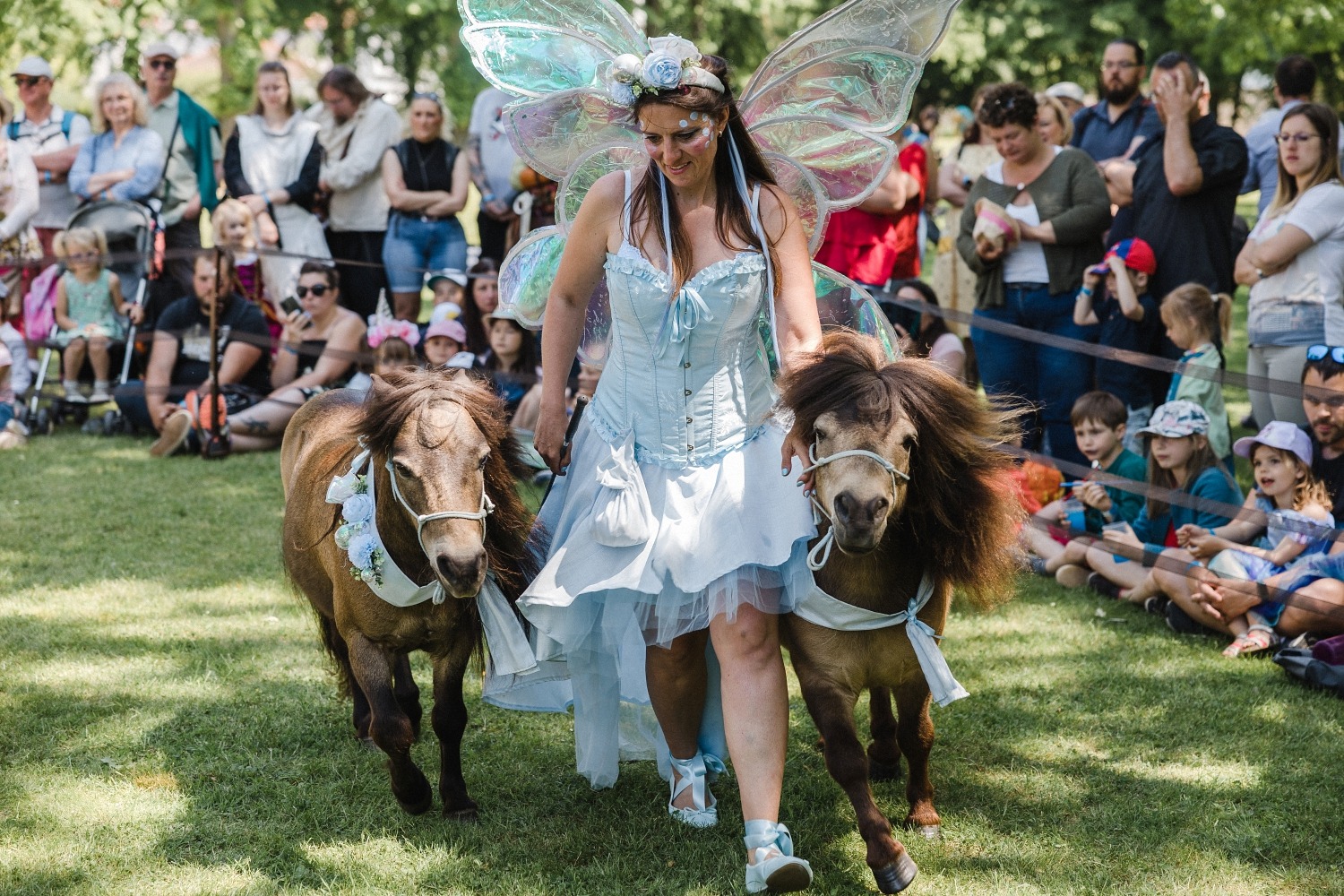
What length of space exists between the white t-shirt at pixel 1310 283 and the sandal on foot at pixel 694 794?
14.6 feet

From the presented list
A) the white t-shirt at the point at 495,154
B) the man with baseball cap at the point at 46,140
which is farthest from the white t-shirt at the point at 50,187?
the white t-shirt at the point at 495,154

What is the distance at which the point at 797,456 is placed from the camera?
→ 12.7 feet

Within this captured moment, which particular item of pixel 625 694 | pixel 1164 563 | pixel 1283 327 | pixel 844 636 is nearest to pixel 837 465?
pixel 844 636

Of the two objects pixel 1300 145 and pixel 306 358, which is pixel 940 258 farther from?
pixel 306 358

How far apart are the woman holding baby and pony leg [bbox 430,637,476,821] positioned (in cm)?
403

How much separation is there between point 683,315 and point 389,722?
1.60 metres

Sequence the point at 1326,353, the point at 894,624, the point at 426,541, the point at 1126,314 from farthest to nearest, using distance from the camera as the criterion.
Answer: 1. the point at 1126,314
2. the point at 1326,353
3. the point at 894,624
4. the point at 426,541

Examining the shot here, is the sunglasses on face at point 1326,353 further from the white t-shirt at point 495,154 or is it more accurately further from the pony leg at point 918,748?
the white t-shirt at point 495,154

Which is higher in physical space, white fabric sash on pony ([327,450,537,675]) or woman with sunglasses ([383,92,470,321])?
woman with sunglasses ([383,92,470,321])

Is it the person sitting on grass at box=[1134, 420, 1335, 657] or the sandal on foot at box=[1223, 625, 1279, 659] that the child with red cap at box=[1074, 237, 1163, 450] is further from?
the sandal on foot at box=[1223, 625, 1279, 659]

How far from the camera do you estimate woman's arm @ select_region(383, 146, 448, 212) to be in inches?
394

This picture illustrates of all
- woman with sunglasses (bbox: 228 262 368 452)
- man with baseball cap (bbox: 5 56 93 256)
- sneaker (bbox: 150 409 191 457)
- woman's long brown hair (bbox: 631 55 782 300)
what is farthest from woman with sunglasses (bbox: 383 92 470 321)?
woman's long brown hair (bbox: 631 55 782 300)

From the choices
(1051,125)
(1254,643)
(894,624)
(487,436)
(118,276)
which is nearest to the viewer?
(894,624)

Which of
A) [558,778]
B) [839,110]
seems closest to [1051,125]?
[839,110]
